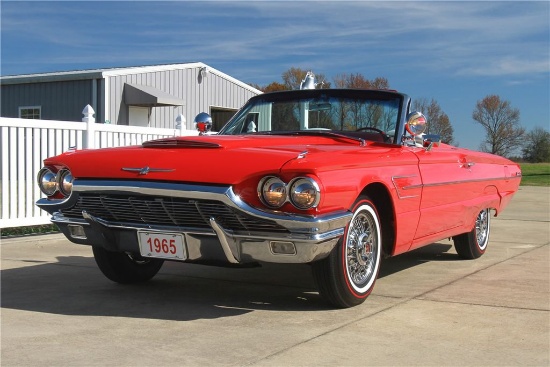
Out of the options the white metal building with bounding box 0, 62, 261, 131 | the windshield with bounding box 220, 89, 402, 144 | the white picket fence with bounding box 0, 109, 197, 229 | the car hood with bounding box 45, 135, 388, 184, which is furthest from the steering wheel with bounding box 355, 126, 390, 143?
the white metal building with bounding box 0, 62, 261, 131

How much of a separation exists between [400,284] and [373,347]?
1.97m

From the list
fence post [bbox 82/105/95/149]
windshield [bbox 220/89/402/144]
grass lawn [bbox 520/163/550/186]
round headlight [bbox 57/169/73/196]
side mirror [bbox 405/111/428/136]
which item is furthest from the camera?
grass lawn [bbox 520/163/550/186]

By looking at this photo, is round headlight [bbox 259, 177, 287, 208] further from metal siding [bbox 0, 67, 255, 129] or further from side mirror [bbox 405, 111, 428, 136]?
metal siding [bbox 0, 67, 255, 129]

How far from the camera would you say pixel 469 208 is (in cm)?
647

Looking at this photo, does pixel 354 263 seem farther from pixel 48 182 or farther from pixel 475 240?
pixel 475 240

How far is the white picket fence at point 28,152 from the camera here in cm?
844

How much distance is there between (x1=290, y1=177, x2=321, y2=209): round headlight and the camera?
4.10 m

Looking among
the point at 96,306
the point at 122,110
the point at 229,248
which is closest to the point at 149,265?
the point at 96,306

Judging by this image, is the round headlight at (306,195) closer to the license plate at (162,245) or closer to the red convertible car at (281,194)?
the red convertible car at (281,194)

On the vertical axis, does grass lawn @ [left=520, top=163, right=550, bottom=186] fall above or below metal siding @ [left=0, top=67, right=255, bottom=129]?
below

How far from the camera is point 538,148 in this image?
49000 millimetres

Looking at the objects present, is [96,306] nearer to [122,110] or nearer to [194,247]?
[194,247]

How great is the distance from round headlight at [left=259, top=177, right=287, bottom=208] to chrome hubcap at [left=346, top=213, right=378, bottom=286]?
70 cm

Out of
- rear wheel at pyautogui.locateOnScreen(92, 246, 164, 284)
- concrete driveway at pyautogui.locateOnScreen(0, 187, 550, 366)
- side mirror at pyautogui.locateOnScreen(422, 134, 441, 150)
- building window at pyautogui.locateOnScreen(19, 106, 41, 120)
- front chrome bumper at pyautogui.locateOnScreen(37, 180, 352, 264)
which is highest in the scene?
building window at pyautogui.locateOnScreen(19, 106, 41, 120)
